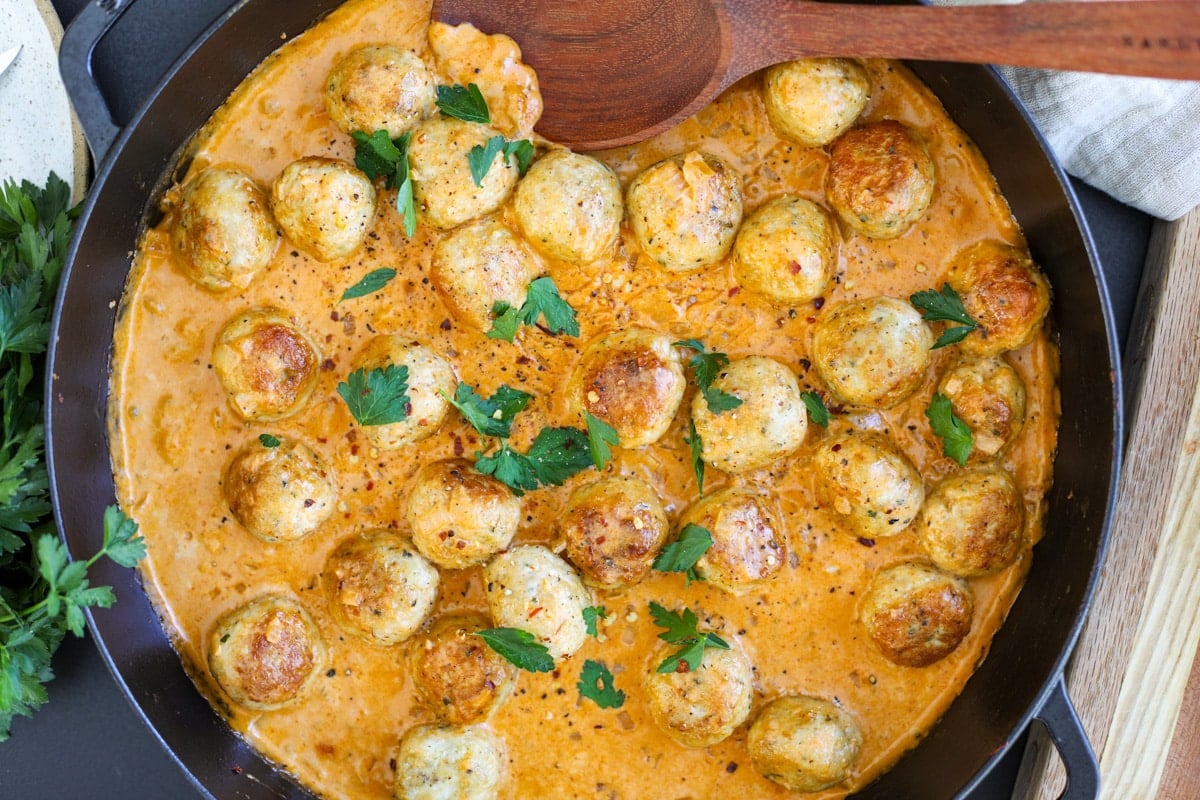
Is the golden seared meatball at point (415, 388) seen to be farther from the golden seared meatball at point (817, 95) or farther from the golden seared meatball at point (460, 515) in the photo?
the golden seared meatball at point (817, 95)

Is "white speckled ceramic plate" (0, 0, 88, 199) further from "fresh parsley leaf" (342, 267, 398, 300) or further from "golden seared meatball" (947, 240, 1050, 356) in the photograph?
"golden seared meatball" (947, 240, 1050, 356)

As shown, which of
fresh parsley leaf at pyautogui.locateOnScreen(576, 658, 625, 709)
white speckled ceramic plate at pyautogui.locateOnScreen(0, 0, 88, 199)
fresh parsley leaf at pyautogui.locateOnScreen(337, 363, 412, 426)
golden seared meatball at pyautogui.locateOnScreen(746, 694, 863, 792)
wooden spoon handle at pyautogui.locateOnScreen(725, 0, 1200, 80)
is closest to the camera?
wooden spoon handle at pyautogui.locateOnScreen(725, 0, 1200, 80)

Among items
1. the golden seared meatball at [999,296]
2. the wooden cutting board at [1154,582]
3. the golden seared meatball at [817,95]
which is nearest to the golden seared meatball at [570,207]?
the golden seared meatball at [817,95]

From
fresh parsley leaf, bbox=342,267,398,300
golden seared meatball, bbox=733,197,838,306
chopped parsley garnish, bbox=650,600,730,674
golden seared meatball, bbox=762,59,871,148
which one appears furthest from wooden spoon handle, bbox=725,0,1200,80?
chopped parsley garnish, bbox=650,600,730,674

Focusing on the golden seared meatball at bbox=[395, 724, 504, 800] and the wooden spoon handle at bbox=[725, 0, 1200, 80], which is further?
the golden seared meatball at bbox=[395, 724, 504, 800]

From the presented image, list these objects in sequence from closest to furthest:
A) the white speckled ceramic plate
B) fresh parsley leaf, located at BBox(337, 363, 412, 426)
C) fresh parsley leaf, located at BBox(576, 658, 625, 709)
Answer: fresh parsley leaf, located at BBox(337, 363, 412, 426) → fresh parsley leaf, located at BBox(576, 658, 625, 709) → the white speckled ceramic plate
